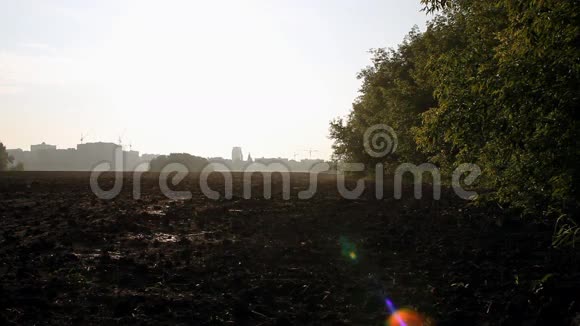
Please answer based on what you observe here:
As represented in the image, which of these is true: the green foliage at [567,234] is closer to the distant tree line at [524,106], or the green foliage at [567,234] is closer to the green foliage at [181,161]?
the distant tree line at [524,106]

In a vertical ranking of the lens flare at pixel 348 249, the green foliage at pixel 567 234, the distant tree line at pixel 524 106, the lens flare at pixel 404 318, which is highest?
the distant tree line at pixel 524 106

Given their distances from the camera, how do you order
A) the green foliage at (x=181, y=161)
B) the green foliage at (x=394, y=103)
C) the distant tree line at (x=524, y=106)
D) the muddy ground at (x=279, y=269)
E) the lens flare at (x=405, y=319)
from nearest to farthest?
1. the lens flare at (x=405, y=319)
2. the muddy ground at (x=279, y=269)
3. the distant tree line at (x=524, y=106)
4. the green foliage at (x=394, y=103)
5. the green foliage at (x=181, y=161)

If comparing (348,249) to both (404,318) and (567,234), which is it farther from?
(567,234)

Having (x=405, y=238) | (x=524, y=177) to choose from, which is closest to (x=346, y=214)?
(x=405, y=238)

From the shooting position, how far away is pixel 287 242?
1310 centimetres

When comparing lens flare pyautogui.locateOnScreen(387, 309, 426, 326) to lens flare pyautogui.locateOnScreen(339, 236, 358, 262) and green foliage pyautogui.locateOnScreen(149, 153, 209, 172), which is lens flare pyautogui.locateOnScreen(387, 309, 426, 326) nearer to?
lens flare pyautogui.locateOnScreen(339, 236, 358, 262)

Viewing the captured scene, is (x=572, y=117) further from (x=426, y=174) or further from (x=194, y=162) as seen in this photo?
(x=194, y=162)

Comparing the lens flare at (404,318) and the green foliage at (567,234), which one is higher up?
the green foliage at (567,234)

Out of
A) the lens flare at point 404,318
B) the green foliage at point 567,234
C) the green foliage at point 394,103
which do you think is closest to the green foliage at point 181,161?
the green foliage at point 394,103

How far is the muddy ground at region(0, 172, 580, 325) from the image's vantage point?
704 centimetres

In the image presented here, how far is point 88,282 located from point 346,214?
1209 centimetres

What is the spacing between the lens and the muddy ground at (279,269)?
7.04m

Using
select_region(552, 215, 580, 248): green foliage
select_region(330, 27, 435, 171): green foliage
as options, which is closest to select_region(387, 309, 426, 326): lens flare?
select_region(552, 215, 580, 248): green foliage

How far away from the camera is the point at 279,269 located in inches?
396
